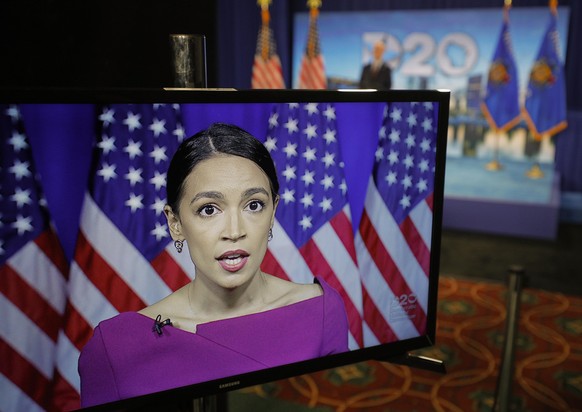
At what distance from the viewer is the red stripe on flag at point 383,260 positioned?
1.16 m

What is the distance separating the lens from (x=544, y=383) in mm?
2408

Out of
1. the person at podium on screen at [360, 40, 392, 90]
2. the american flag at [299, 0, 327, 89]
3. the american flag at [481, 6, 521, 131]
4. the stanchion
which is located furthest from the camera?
the american flag at [299, 0, 327, 89]

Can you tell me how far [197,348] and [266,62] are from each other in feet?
19.0

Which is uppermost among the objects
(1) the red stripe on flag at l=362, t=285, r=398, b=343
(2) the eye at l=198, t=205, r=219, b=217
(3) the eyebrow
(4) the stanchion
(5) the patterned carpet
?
(3) the eyebrow

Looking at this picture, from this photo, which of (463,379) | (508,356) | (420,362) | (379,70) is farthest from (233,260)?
(379,70)

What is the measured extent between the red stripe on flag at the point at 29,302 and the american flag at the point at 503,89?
566 centimetres

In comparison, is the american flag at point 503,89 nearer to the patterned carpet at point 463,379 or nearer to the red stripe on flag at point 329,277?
the patterned carpet at point 463,379

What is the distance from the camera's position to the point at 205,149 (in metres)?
0.95

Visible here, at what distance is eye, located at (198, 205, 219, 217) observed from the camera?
97 centimetres

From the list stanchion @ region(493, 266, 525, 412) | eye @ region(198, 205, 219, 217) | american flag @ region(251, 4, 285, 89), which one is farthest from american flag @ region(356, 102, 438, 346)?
american flag @ region(251, 4, 285, 89)

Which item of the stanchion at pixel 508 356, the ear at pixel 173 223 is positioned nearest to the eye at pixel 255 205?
the ear at pixel 173 223

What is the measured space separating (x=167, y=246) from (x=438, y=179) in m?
0.60

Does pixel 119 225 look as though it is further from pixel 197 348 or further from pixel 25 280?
pixel 197 348

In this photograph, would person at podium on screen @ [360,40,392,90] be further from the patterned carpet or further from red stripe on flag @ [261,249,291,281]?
red stripe on flag @ [261,249,291,281]
